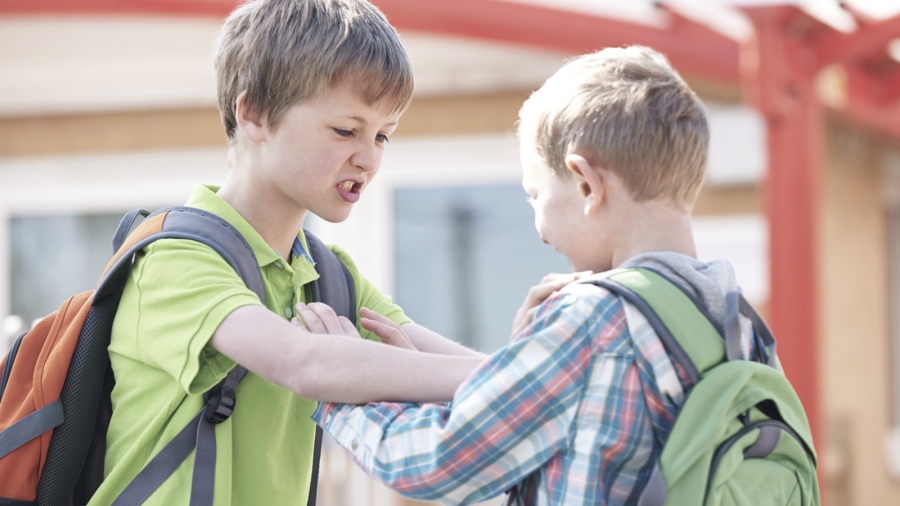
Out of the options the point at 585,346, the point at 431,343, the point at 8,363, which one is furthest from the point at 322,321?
the point at 8,363

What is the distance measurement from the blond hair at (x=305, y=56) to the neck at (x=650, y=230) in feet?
1.52

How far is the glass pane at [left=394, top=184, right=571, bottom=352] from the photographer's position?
666 cm

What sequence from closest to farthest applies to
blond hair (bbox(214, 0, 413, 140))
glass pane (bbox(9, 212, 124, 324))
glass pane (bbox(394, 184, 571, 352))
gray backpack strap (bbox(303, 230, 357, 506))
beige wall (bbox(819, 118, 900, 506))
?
blond hair (bbox(214, 0, 413, 140)) → gray backpack strap (bbox(303, 230, 357, 506)) → glass pane (bbox(394, 184, 571, 352)) → glass pane (bbox(9, 212, 124, 324)) → beige wall (bbox(819, 118, 900, 506))

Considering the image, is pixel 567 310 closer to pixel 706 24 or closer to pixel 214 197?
pixel 214 197

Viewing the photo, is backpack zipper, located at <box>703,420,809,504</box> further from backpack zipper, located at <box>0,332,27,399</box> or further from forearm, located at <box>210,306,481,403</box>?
backpack zipper, located at <box>0,332,27,399</box>

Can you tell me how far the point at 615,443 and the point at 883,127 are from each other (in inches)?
254

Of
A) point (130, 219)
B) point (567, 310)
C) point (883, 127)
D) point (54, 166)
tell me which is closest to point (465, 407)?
point (567, 310)

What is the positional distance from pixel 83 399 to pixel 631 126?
0.95m

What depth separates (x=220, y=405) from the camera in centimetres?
180

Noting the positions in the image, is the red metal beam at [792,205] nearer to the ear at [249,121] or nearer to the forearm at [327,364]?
the ear at [249,121]

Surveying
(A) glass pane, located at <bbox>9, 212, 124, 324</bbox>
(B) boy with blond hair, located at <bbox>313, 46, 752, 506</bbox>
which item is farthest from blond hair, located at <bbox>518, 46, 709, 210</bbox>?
(A) glass pane, located at <bbox>9, 212, 124, 324</bbox>

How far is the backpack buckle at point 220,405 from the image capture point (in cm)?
180

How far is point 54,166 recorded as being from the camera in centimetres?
704

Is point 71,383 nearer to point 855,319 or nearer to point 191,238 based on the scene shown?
point 191,238
